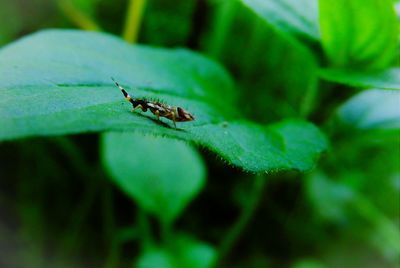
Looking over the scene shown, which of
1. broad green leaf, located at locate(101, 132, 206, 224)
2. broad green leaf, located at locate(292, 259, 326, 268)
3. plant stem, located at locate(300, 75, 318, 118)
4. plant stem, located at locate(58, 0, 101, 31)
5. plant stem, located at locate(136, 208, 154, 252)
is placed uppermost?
plant stem, located at locate(300, 75, 318, 118)

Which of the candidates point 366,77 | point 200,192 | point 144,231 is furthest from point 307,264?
point 366,77

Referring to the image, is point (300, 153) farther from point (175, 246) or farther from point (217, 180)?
point (217, 180)

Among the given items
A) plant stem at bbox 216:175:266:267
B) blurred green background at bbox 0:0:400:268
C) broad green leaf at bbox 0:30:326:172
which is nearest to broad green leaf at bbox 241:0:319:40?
broad green leaf at bbox 0:30:326:172

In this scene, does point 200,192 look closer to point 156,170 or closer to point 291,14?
point 156,170

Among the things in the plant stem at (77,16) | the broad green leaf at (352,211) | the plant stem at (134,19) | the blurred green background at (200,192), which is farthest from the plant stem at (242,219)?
the plant stem at (77,16)

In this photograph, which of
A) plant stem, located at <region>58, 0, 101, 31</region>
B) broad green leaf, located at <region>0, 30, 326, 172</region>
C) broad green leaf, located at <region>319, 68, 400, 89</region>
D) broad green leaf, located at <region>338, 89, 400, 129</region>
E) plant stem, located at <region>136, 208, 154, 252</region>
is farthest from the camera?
plant stem, located at <region>58, 0, 101, 31</region>

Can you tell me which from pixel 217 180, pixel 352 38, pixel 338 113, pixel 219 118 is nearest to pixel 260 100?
pixel 217 180

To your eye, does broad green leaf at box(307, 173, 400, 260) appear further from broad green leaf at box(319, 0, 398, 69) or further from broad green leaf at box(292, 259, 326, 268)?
broad green leaf at box(319, 0, 398, 69)
